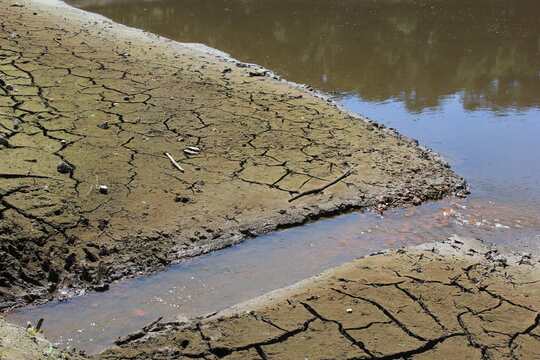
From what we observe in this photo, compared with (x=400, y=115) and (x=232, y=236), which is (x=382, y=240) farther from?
(x=400, y=115)

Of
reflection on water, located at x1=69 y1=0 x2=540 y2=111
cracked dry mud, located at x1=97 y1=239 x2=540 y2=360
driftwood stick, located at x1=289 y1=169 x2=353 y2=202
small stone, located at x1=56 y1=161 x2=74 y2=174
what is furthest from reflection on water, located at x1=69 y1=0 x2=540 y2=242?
small stone, located at x1=56 y1=161 x2=74 y2=174

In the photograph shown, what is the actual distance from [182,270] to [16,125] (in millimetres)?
2598

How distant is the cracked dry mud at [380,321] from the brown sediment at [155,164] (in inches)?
33.4

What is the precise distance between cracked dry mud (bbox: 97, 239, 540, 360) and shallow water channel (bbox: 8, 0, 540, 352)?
244mm

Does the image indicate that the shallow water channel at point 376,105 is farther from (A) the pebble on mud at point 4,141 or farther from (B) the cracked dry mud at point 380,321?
(A) the pebble on mud at point 4,141

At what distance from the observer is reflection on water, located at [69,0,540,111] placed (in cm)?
972

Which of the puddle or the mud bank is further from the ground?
the mud bank

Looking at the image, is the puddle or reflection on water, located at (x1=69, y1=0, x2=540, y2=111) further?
reflection on water, located at (x1=69, y1=0, x2=540, y2=111)

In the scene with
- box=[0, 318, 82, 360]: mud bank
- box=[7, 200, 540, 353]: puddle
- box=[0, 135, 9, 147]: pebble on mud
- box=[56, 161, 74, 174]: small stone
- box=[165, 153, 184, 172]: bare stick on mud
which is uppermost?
box=[0, 135, 9, 147]: pebble on mud

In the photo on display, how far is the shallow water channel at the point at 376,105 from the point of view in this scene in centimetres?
452

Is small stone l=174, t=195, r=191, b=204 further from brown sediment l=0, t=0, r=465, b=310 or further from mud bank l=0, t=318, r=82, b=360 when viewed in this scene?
mud bank l=0, t=318, r=82, b=360

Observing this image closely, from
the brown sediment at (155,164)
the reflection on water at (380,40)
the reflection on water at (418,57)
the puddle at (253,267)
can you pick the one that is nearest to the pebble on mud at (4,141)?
the brown sediment at (155,164)

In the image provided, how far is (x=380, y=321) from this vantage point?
13.5ft

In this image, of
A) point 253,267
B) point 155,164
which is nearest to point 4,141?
point 155,164
